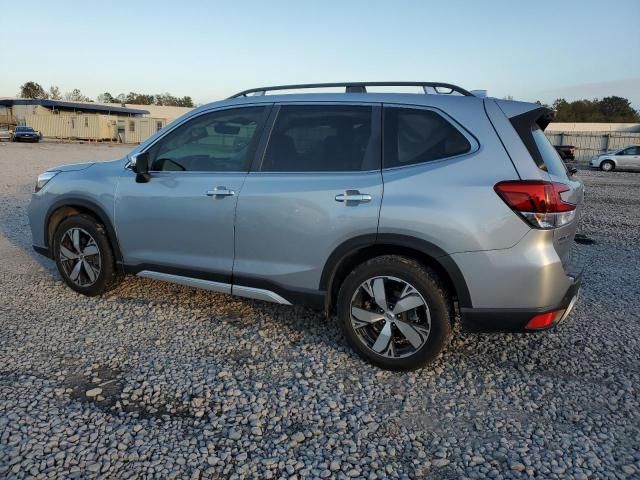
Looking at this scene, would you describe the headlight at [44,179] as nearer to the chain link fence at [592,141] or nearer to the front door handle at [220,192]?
the front door handle at [220,192]

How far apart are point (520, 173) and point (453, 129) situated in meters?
0.52

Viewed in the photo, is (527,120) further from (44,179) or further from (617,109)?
(617,109)

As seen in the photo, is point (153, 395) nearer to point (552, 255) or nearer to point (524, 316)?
point (524, 316)

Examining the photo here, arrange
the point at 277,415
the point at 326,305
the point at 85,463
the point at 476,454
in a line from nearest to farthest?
1. the point at 85,463
2. the point at 476,454
3. the point at 277,415
4. the point at 326,305

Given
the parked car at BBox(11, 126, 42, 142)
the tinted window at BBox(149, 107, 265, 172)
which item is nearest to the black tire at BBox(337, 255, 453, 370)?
the tinted window at BBox(149, 107, 265, 172)

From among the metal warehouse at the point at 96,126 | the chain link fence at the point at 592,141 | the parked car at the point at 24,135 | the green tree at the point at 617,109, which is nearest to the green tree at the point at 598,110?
the green tree at the point at 617,109

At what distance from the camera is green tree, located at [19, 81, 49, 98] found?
306ft

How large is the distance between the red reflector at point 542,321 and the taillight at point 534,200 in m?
0.56

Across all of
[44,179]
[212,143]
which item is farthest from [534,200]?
[44,179]

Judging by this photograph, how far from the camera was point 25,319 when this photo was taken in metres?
4.21

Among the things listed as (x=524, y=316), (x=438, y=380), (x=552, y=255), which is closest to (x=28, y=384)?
(x=438, y=380)

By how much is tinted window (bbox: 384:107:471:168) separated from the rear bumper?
3.36 ft

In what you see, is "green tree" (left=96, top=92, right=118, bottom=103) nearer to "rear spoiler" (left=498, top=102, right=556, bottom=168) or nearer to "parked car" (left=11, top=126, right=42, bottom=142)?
"parked car" (left=11, top=126, right=42, bottom=142)

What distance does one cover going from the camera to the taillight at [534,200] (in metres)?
2.96
